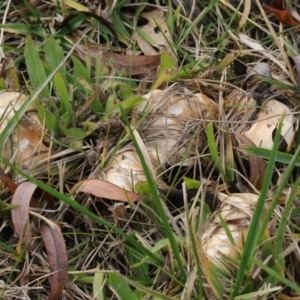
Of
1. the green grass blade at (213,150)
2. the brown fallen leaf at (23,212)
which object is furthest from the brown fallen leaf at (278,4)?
the brown fallen leaf at (23,212)

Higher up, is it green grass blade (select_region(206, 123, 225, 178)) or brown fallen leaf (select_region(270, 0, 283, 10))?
brown fallen leaf (select_region(270, 0, 283, 10))

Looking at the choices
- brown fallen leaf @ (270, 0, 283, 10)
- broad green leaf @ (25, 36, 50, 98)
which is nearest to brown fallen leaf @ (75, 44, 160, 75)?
broad green leaf @ (25, 36, 50, 98)

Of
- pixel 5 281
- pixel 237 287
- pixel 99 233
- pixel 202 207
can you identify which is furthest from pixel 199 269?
pixel 5 281

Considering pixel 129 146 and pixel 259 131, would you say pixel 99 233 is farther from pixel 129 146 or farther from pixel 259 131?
pixel 259 131

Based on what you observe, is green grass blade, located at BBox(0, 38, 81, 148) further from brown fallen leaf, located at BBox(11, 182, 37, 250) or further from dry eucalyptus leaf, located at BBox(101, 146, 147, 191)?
dry eucalyptus leaf, located at BBox(101, 146, 147, 191)

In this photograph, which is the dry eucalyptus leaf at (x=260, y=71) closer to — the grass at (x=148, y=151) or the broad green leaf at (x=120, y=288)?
the grass at (x=148, y=151)

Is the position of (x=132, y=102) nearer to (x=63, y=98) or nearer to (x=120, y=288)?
(x=63, y=98)

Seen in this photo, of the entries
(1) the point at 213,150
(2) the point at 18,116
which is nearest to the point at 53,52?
(2) the point at 18,116
